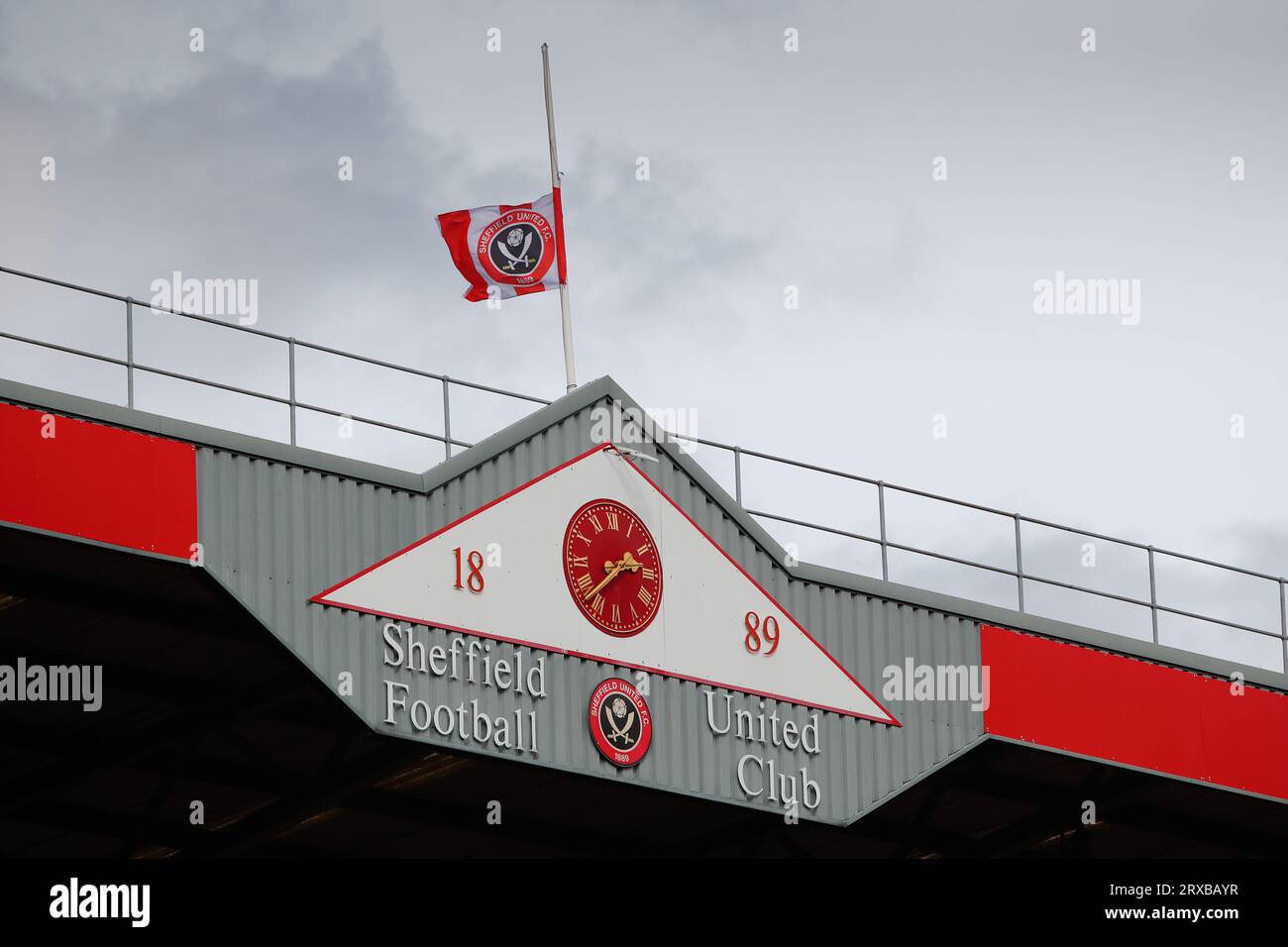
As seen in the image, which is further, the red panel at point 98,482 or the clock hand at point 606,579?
the clock hand at point 606,579

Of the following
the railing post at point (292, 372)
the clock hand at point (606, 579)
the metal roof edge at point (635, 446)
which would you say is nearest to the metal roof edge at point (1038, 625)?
the metal roof edge at point (635, 446)

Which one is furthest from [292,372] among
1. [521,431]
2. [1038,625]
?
[1038,625]

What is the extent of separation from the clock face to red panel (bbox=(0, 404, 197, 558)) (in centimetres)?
597

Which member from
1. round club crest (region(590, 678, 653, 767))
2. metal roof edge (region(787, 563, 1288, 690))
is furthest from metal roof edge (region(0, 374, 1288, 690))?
round club crest (region(590, 678, 653, 767))

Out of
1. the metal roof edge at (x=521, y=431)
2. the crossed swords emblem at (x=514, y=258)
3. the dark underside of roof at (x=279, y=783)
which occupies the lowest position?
the dark underside of roof at (x=279, y=783)

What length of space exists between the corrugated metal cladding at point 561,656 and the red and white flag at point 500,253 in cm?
272

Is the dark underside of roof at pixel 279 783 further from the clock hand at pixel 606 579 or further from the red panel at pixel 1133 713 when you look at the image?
the clock hand at pixel 606 579

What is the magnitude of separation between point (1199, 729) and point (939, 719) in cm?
564

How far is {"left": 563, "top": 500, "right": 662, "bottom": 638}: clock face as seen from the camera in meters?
31.5

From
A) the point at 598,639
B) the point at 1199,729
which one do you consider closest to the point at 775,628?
the point at 598,639

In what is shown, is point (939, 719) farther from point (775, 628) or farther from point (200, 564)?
point (200, 564)

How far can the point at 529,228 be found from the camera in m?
34.3

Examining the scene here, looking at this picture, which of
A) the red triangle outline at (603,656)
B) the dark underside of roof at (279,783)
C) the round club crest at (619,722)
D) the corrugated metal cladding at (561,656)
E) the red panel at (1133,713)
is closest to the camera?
the corrugated metal cladding at (561,656)

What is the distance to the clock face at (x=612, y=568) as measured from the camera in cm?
3153
